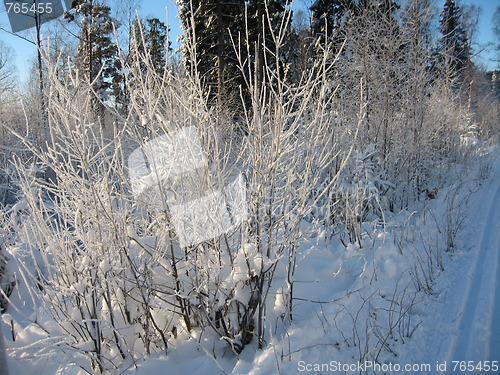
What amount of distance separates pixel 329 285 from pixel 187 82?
2411mm

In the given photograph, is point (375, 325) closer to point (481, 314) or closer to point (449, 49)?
point (481, 314)

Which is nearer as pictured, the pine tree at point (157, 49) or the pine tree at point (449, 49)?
the pine tree at point (157, 49)

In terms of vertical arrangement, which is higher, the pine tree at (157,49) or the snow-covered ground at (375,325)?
the pine tree at (157,49)

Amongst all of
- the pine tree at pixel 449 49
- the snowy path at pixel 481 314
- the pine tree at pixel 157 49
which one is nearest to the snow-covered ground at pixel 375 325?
the snowy path at pixel 481 314

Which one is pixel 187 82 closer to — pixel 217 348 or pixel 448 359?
pixel 217 348

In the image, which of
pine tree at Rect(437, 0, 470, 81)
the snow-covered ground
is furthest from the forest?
pine tree at Rect(437, 0, 470, 81)

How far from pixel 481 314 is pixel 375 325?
82 cm

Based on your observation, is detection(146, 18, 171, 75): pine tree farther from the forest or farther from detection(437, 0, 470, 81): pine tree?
detection(437, 0, 470, 81): pine tree

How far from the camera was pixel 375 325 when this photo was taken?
237 cm

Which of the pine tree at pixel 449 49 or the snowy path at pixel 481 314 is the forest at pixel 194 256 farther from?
the pine tree at pixel 449 49

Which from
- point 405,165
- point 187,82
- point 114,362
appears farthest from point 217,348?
point 405,165

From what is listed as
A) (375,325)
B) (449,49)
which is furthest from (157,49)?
(375,325)

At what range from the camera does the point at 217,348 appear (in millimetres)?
2518

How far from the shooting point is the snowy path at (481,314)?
2023 millimetres
